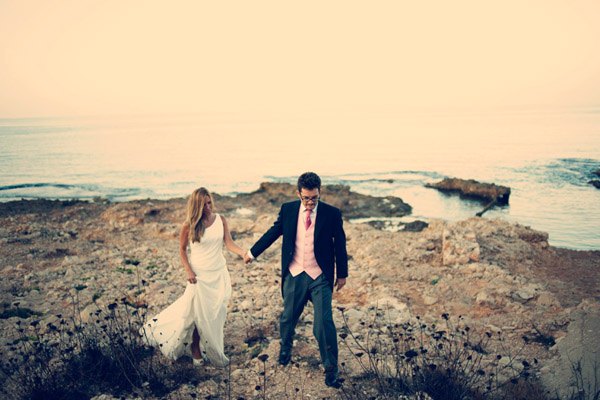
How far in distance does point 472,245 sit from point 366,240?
356 centimetres

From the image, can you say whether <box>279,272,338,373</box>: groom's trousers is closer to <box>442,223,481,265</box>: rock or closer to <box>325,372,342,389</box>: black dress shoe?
<box>325,372,342,389</box>: black dress shoe

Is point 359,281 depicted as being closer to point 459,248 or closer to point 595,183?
point 459,248

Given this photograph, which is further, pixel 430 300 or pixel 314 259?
pixel 430 300

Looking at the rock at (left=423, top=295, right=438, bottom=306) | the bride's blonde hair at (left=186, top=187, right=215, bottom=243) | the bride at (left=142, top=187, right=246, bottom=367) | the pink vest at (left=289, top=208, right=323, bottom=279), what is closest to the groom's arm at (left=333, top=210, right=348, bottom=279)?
the pink vest at (left=289, top=208, right=323, bottom=279)

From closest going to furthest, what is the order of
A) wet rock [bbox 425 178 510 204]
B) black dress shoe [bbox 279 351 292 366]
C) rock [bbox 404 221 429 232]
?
black dress shoe [bbox 279 351 292 366] < rock [bbox 404 221 429 232] < wet rock [bbox 425 178 510 204]

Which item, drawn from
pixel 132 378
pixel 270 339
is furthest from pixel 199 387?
pixel 270 339

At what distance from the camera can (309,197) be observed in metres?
4.78

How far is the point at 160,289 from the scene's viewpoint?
874 centimetres

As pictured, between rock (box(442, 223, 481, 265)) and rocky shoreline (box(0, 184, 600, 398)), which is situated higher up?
rock (box(442, 223, 481, 265))

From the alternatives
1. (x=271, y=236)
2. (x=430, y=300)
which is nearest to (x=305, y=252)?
(x=271, y=236)

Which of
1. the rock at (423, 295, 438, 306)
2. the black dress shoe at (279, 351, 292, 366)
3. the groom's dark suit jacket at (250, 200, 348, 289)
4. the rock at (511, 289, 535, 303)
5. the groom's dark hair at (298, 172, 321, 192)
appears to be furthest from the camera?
the rock at (423, 295, 438, 306)

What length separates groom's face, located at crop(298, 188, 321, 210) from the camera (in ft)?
15.6

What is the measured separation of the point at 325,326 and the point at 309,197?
1.51 meters

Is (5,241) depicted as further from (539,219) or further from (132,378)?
(539,219)
